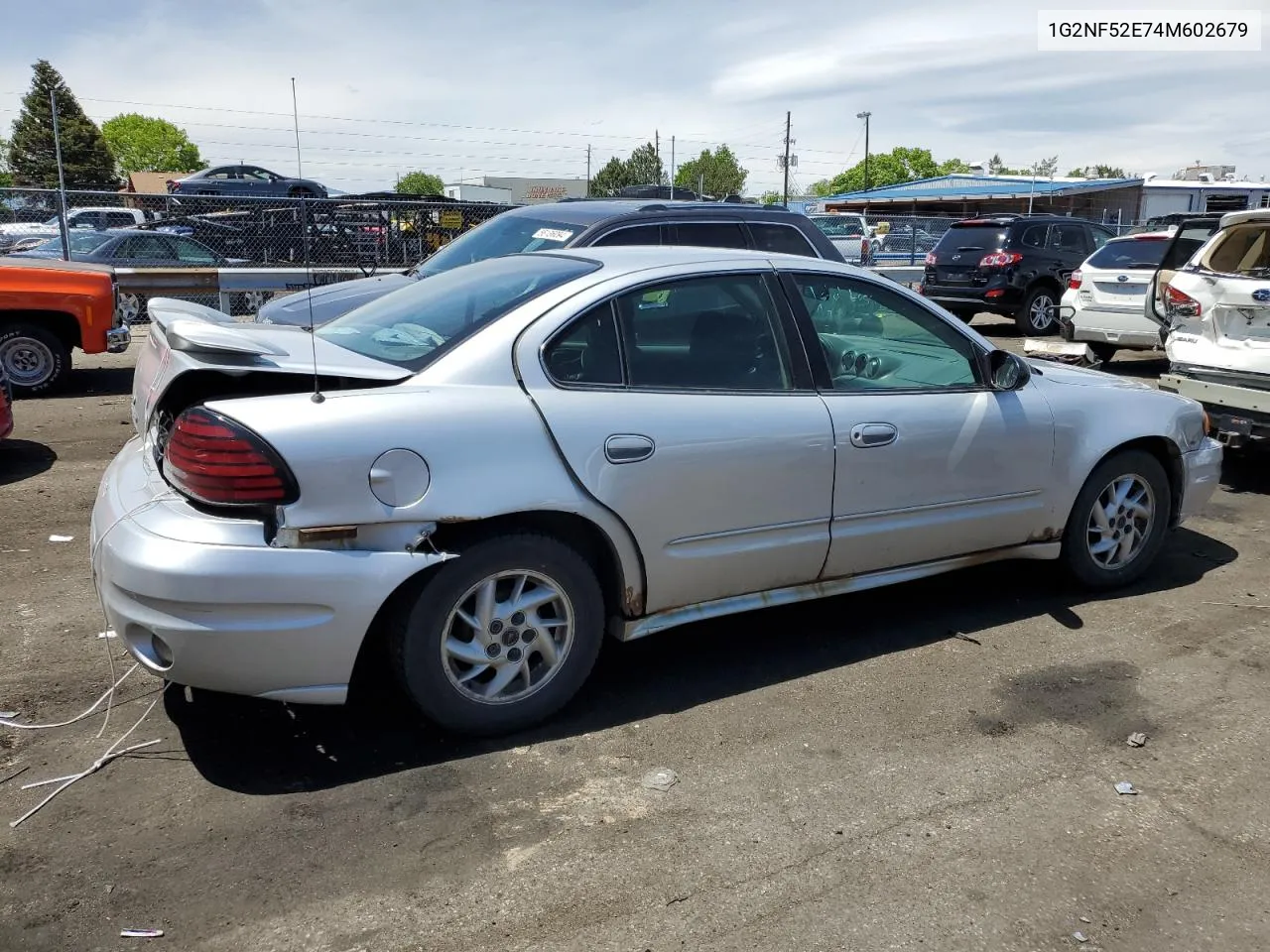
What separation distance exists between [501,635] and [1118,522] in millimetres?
3104

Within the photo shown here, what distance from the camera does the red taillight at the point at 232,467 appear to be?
3055 mm

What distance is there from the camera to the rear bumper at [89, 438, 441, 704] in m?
3.04

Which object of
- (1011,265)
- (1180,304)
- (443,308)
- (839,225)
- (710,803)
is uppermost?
(839,225)

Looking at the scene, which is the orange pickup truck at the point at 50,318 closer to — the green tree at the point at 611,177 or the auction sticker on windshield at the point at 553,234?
the auction sticker on windshield at the point at 553,234

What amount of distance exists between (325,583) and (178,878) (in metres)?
0.87

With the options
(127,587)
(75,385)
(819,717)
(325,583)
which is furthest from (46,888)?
(75,385)

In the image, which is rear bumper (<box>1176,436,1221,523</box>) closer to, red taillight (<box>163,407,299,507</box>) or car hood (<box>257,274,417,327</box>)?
red taillight (<box>163,407,299,507</box>)

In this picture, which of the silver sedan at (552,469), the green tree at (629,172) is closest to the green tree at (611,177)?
the green tree at (629,172)

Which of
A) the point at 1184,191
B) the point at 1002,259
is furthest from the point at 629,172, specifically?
the point at 1002,259

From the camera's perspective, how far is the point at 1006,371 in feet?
14.6

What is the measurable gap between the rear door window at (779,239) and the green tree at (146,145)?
3904 inches

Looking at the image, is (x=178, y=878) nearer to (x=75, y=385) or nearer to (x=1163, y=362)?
(x=75, y=385)

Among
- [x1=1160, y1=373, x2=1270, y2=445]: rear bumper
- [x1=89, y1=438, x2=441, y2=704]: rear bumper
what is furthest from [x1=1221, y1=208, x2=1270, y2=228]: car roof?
[x1=89, y1=438, x2=441, y2=704]: rear bumper

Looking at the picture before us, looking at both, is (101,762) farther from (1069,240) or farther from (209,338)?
(1069,240)
